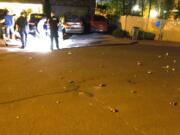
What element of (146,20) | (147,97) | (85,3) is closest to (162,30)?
(146,20)

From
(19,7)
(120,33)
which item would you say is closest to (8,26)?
(120,33)

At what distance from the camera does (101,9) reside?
153 feet

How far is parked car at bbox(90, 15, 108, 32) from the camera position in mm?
34906

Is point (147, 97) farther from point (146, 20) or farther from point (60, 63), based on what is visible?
point (146, 20)

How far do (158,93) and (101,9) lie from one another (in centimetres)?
3715

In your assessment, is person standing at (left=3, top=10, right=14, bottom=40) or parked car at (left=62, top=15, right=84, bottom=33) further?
parked car at (left=62, top=15, right=84, bottom=33)

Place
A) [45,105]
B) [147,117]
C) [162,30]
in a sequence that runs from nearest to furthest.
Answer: [147,117]
[45,105]
[162,30]

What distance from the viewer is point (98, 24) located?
1379 inches

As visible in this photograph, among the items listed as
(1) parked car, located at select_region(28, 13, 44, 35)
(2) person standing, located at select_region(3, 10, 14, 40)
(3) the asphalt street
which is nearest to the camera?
(3) the asphalt street

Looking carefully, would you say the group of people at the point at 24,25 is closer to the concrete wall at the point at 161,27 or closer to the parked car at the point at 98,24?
the concrete wall at the point at 161,27

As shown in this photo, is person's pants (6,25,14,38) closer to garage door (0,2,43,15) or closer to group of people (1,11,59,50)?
group of people (1,11,59,50)

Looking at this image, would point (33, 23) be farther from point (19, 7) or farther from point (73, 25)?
point (19, 7)

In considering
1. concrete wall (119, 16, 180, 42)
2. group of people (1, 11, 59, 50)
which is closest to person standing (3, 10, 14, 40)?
group of people (1, 11, 59, 50)

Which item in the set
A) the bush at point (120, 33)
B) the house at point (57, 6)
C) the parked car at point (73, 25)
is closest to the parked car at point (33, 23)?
the parked car at point (73, 25)
